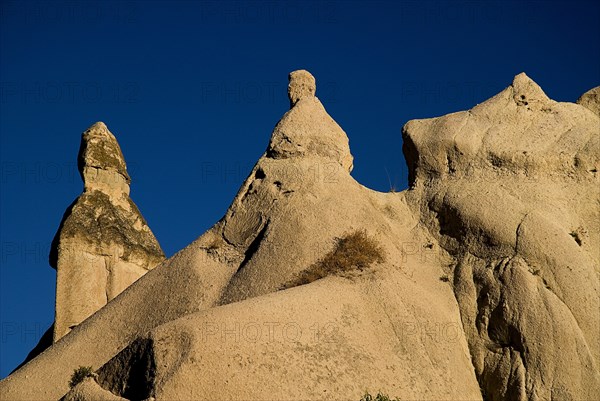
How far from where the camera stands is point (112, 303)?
59.6ft

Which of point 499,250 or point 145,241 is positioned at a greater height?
point 145,241

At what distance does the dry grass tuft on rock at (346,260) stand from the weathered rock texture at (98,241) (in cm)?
647

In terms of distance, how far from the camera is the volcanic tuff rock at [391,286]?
45.1 feet

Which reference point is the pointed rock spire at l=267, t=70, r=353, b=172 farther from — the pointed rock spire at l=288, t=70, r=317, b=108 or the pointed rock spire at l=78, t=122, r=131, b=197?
the pointed rock spire at l=78, t=122, r=131, b=197

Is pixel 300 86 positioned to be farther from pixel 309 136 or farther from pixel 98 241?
pixel 98 241

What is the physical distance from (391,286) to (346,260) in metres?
0.87

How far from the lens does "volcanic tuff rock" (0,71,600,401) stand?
1373 cm

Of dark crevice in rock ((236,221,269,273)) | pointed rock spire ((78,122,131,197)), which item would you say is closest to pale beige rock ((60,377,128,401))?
dark crevice in rock ((236,221,269,273))

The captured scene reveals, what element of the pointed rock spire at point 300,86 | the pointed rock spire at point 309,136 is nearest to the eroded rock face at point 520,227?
the pointed rock spire at point 309,136

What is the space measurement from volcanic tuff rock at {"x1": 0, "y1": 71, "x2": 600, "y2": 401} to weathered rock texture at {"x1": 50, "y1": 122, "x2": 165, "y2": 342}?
3.33m

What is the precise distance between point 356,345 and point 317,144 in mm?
5700

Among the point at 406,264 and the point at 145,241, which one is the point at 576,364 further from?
the point at 145,241

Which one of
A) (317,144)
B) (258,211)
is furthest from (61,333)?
(317,144)

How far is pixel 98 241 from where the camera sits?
22203mm
